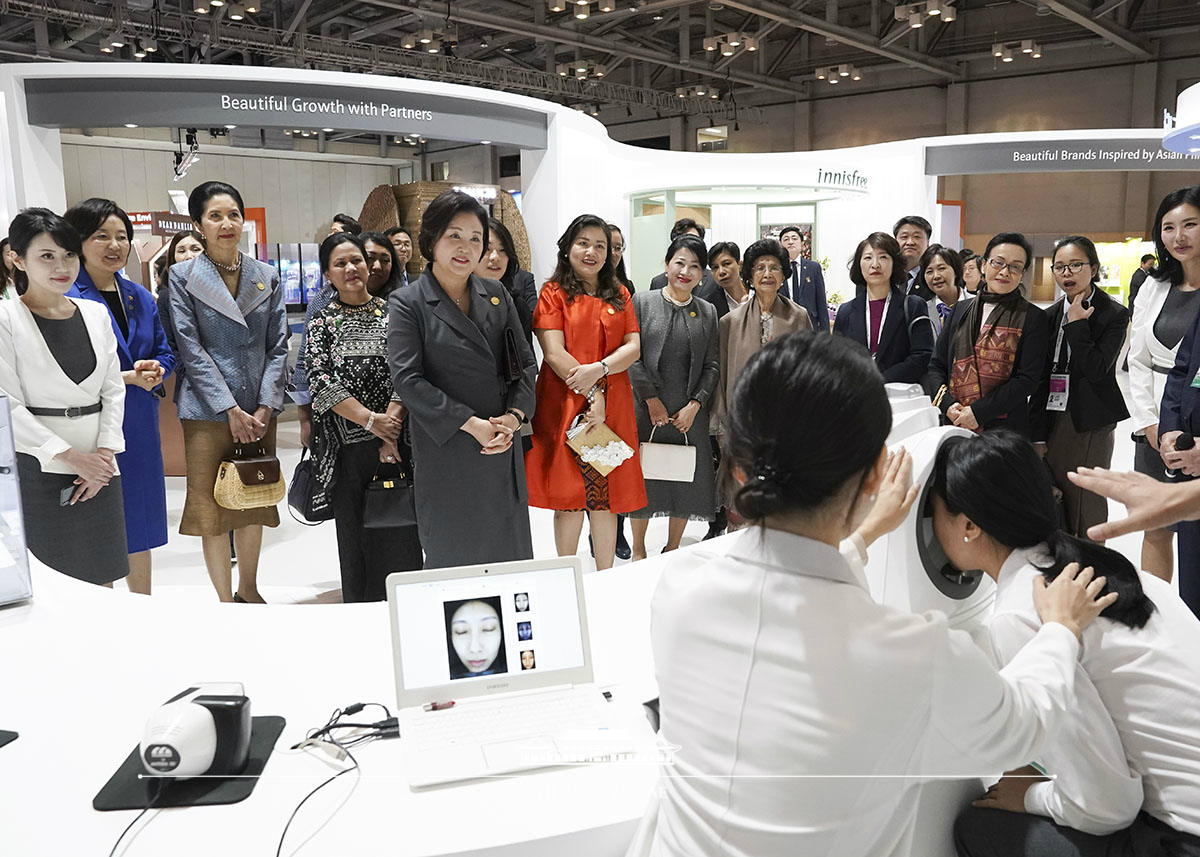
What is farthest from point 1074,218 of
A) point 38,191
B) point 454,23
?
point 38,191

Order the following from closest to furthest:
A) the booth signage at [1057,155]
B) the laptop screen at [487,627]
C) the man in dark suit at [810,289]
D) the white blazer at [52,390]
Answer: the laptop screen at [487,627] < the white blazer at [52,390] < the man in dark suit at [810,289] < the booth signage at [1057,155]

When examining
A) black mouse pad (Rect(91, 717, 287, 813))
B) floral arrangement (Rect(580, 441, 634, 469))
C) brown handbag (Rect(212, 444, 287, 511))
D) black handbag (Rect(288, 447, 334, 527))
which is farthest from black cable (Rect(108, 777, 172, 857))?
floral arrangement (Rect(580, 441, 634, 469))

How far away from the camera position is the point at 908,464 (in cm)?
144

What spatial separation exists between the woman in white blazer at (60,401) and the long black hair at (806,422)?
8.55 feet

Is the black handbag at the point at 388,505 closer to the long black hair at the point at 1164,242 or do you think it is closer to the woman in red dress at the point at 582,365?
the woman in red dress at the point at 582,365

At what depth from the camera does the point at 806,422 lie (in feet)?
3.22

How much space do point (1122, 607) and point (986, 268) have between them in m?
2.87

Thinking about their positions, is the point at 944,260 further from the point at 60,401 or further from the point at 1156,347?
the point at 60,401

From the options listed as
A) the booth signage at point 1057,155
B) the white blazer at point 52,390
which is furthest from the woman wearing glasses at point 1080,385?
the booth signage at point 1057,155

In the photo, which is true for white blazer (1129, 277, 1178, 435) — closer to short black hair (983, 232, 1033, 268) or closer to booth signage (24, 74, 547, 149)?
short black hair (983, 232, 1033, 268)

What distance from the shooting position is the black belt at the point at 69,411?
290 centimetres

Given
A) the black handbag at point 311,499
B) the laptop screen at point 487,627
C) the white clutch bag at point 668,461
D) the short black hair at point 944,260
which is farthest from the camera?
the short black hair at point 944,260

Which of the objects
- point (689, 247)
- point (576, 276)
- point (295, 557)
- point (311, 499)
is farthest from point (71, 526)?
point (689, 247)

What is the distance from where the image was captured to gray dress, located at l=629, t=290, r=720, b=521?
13.7 ft
